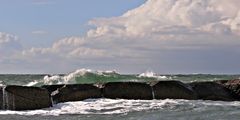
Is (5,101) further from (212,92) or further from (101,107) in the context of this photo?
(212,92)

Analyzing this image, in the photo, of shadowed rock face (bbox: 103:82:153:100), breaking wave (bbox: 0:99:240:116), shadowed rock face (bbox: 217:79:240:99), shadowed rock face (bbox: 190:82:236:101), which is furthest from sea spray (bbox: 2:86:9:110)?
shadowed rock face (bbox: 217:79:240:99)

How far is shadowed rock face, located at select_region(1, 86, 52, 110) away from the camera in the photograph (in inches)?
989

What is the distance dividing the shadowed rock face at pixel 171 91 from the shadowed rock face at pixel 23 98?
6.14 meters

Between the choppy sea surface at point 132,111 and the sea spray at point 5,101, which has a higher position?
the sea spray at point 5,101

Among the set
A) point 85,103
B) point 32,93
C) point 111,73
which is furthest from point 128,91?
point 111,73

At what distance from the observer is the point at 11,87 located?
25.5 m

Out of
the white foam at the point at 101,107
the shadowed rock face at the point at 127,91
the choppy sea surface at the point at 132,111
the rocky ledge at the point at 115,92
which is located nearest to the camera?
the choppy sea surface at the point at 132,111

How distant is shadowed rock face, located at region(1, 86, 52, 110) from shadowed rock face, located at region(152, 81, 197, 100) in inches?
242

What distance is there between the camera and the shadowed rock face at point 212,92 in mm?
30166

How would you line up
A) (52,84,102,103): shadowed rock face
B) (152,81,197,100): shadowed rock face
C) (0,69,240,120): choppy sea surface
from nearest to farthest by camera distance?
1. (0,69,240,120): choppy sea surface
2. (52,84,102,103): shadowed rock face
3. (152,81,197,100): shadowed rock face

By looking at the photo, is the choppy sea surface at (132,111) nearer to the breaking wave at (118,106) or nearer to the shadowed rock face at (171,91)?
the breaking wave at (118,106)

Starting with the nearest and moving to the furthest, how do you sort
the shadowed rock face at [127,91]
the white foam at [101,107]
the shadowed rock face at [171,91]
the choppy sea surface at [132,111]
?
1. the choppy sea surface at [132,111]
2. the white foam at [101,107]
3. the shadowed rock face at [127,91]
4. the shadowed rock face at [171,91]

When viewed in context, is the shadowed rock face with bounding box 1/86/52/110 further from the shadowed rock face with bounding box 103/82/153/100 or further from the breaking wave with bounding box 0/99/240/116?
the shadowed rock face with bounding box 103/82/153/100

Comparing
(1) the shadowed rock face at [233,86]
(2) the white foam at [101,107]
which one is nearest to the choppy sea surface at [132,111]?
(2) the white foam at [101,107]
